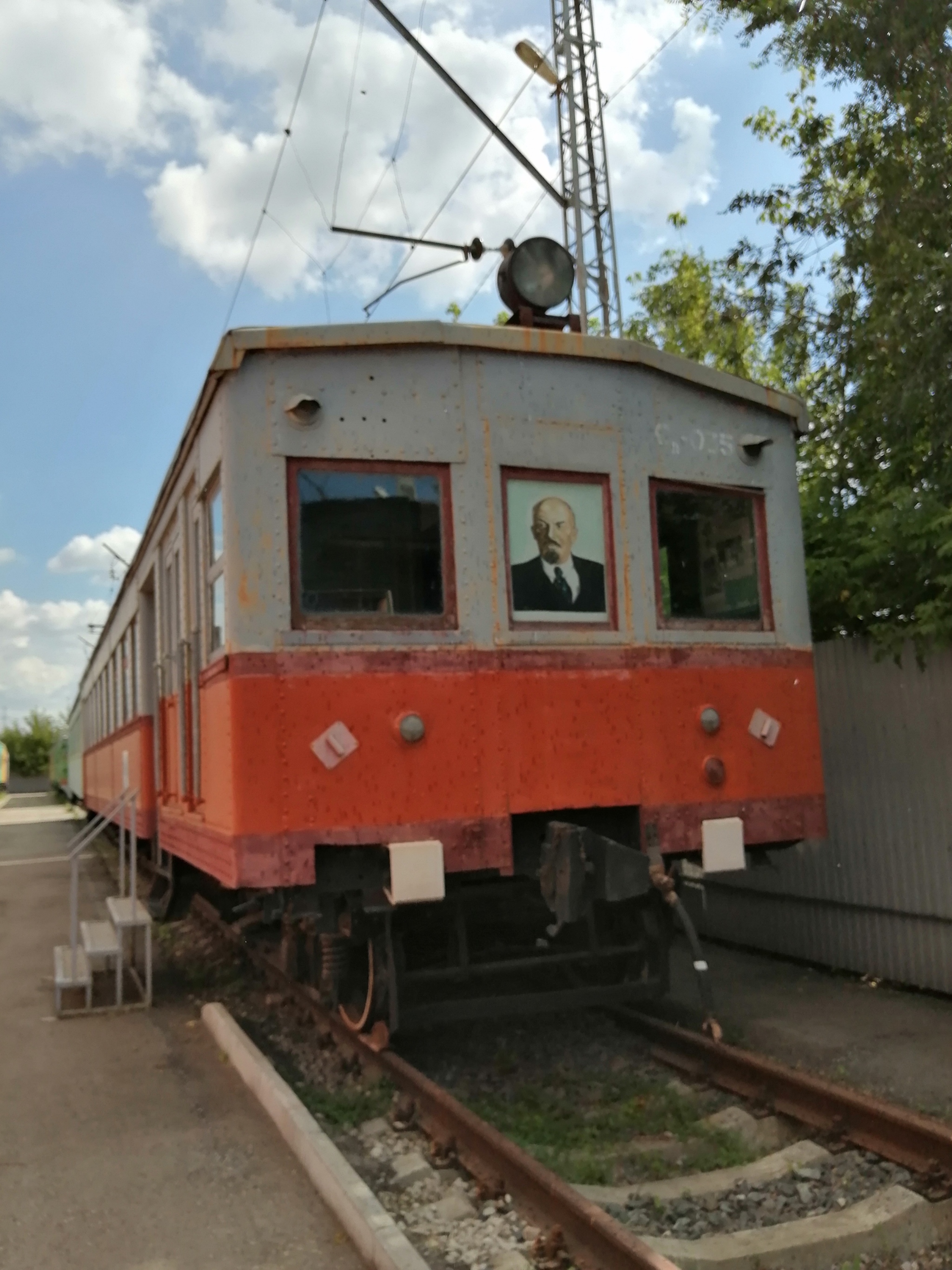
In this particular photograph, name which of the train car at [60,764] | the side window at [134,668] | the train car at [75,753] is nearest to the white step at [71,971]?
the side window at [134,668]

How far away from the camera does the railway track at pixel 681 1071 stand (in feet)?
10.9

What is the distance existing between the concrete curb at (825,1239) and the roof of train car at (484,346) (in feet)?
11.8

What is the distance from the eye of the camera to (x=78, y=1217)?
392cm

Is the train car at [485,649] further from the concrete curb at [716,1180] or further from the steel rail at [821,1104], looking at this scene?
the concrete curb at [716,1180]

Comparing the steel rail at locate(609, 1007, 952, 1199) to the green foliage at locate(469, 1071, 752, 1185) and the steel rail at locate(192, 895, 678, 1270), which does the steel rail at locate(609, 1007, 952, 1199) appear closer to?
the green foliage at locate(469, 1071, 752, 1185)

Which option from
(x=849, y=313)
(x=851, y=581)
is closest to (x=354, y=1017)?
(x=851, y=581)

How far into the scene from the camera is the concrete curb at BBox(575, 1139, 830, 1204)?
12.8 feet

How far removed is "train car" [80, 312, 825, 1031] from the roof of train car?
0.05 feet

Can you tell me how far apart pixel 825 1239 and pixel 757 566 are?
10.6 feet

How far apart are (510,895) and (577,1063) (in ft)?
3.10

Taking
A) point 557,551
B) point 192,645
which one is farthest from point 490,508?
point 192,645

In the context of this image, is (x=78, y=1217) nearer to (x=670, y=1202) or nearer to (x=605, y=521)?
(x=670, y=1202)

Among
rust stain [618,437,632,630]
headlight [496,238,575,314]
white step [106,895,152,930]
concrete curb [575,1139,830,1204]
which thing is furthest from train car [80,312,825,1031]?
white step [106,895,152,930]

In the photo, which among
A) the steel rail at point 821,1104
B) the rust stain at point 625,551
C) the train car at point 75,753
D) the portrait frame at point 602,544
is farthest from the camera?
the train car at point 75,753
